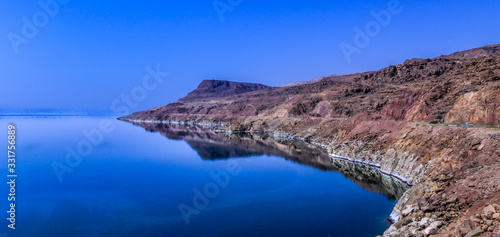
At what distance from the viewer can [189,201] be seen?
2723cm

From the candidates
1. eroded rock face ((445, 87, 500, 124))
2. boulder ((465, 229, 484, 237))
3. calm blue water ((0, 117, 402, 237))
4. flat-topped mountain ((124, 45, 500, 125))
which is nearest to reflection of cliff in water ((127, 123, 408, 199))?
calm blue water ((0, 117, 402, 237))

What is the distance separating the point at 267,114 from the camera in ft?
404

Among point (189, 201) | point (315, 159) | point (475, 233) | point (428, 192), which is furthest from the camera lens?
point (315, 159)

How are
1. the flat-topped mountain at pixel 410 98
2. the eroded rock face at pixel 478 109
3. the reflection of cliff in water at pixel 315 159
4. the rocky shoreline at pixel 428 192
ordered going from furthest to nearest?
the flat-topped mountain at pixel 410 98, the eroded rock face at pixel 478 109, the reflection of cliff in water at pixel 315 159, the rocky shoreline at pixel 428 192

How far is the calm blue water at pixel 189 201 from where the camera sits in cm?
2078

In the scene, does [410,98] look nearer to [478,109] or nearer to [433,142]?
[478,109]

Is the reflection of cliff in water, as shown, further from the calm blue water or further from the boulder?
the boulder

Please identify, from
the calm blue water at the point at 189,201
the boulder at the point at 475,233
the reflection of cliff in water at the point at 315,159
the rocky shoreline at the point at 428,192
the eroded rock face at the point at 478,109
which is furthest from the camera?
the eroded rock face at the point at 478,109

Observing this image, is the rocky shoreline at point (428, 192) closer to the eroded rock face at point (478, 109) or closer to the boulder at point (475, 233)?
the boulder at point (475, 233)

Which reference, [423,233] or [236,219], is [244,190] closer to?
[236,219]

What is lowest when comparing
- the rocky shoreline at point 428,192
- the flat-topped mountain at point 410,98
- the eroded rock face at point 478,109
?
the rocky shoreline at point 428,192

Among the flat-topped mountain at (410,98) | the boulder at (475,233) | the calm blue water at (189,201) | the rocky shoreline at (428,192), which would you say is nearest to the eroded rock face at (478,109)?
the flat-topped mountain at (410,98)

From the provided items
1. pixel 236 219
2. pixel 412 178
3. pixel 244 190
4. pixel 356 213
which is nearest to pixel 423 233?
pixel 356 213

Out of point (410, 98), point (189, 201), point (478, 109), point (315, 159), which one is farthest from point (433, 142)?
point (410, 98)
